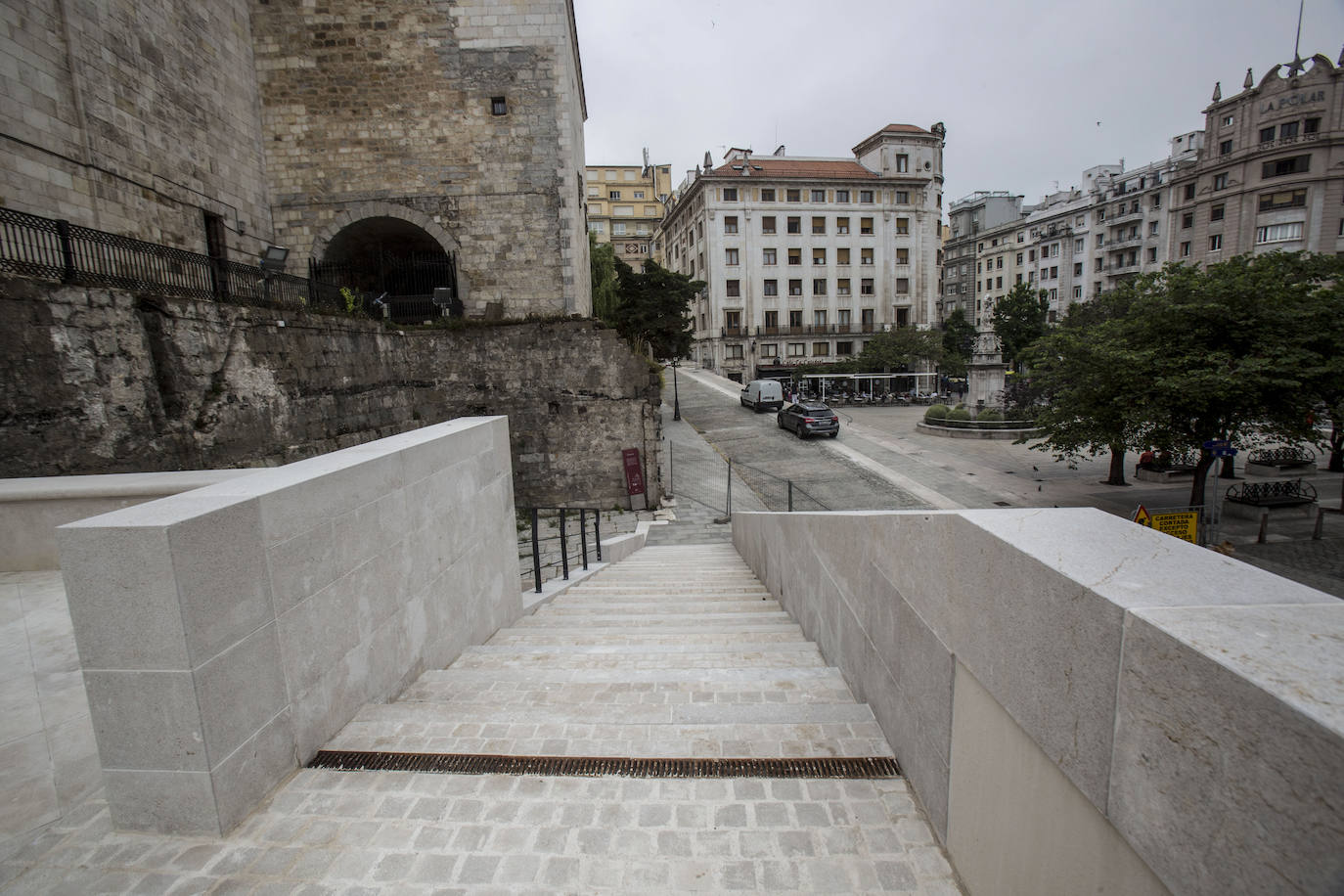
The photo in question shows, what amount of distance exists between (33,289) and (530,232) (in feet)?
28.8

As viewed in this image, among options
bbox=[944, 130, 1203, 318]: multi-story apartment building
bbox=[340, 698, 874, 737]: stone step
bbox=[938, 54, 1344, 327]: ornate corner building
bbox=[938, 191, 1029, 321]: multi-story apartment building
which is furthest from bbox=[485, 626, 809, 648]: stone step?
bbox=[938, 191, 1029, 321]: multi-story apartment building

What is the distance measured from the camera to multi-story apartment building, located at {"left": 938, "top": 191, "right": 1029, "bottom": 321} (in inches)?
2397

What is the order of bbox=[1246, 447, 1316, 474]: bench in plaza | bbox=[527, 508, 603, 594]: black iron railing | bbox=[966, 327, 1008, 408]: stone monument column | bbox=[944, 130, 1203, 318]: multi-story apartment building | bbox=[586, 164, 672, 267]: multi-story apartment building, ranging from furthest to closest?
bbox=[586, 164, 672, 267]: multi-story apartment building → bbox=[944, 130, 1203, 318]: multi-story apartment building → bbox=[966, 327, 1008, 408]: stone monument column → bbox=[1246, 447, 1316, 474]: bench in plaza → bbox=[527, 508, 603, 594]: black iron railing

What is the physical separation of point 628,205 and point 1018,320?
37.4 metres

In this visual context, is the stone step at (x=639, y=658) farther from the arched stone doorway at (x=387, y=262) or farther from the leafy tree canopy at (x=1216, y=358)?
the leafy tree canopy at (x=1216, y=358)

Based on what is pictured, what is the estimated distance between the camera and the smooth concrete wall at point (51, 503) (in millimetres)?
3592

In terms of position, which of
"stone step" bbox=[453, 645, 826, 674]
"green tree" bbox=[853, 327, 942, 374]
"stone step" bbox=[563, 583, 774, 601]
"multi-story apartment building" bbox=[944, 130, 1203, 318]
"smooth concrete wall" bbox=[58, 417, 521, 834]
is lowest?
"stone step" bbox=[563, 583, 774, 601]

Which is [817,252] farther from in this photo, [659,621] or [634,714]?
[634,714]

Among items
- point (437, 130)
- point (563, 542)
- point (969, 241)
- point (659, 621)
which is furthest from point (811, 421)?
point (969, 241)

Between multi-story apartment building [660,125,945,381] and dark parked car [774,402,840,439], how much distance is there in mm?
19788

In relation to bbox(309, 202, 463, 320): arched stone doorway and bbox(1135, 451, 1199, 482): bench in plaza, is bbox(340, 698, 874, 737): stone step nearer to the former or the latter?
bbox(309, 202, 463, 320): arched stone doorway

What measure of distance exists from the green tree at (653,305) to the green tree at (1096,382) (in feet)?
48.3

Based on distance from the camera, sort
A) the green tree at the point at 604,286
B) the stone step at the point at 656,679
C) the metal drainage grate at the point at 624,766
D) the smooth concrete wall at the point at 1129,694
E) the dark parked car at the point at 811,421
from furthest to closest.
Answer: the green tree at the point at 604,286, the dark parked car at the point at 811,421, the stone step at the point at 656,679, the metal drainage grate at the point at 624,766, the smooth concrete wall at the point at 1129,694

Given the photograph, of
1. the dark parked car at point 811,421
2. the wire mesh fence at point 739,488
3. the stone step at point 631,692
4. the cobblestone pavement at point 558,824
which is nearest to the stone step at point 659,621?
the stone step at point 631,692
